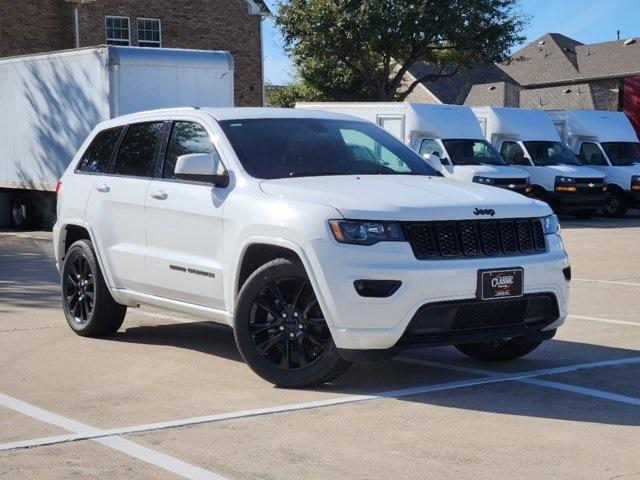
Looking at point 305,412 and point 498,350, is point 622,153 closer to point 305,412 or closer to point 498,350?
point 498,350

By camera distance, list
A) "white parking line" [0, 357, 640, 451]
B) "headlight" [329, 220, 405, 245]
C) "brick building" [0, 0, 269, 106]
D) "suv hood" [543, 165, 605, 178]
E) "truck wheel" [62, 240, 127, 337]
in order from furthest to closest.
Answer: "brick building" [0, 0, 269, 106], "suv hood" [543, 165, 605, 178], "truck wheel" [62, 240, 127, 337], "headlight" [329, 220, 405, 245], "white parking line" [0, 357, 640, 451]

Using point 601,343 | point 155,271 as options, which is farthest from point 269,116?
point 601,343

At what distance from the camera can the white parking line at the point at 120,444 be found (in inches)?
209

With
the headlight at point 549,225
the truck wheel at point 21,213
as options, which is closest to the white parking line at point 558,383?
the headlight at point 549,225

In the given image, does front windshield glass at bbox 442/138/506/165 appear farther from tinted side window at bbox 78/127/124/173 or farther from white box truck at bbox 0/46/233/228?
tinted side window at bbox 78/127/124/173

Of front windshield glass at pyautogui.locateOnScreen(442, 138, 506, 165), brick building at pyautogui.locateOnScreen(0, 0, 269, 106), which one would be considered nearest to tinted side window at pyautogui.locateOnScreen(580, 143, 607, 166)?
front windshield glass at pyautogui.locateOnScreen(442, 138, 506, 165)

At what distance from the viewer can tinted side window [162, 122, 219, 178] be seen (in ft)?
26.7

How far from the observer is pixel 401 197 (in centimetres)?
698

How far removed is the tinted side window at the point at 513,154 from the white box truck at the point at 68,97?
9654 millimetres

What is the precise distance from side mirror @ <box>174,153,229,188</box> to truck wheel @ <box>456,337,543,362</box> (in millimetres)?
2043

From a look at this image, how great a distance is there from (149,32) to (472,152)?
46.6 ft

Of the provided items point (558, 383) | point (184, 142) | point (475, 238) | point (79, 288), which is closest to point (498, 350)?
point (558, 383)

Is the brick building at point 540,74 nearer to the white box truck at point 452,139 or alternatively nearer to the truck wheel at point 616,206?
the truck wheel at point 616,206

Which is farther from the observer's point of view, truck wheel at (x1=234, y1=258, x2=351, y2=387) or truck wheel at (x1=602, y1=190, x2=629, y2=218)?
truck wheel at (x1=602, y1=190, x2=629, y2=218)
